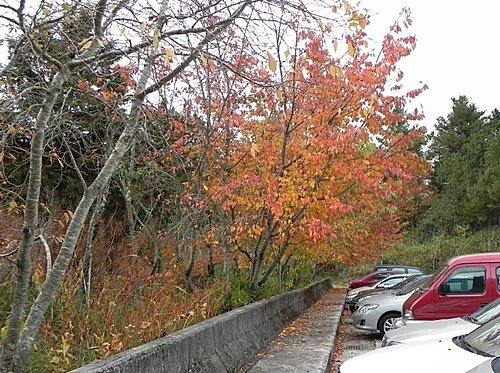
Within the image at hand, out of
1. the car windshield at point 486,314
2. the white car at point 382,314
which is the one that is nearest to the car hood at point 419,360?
the car windshield at point 486,314

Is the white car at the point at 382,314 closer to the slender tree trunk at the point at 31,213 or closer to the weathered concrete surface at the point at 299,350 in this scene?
the weathered concrete surface at the point at 299,350

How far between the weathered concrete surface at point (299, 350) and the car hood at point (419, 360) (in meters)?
2.88

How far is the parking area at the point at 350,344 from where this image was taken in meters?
11.3

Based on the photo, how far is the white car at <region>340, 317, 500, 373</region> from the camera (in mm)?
4590

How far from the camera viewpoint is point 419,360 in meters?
4.87

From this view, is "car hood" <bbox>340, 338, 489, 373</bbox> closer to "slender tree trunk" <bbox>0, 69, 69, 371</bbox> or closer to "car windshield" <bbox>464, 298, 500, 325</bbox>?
"car windshield" <bbox>464, 298, 500, 325</bbox>

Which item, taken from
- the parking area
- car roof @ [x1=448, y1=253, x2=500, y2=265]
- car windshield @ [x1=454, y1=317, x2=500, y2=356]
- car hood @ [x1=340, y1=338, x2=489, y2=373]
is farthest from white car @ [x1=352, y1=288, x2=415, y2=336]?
car hood @ [x1=340, y1=338, x2=489, y2=373]

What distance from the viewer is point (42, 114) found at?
496cm

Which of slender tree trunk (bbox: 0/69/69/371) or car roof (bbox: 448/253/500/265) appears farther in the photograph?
car roof (bbox: 448/253/500/265)

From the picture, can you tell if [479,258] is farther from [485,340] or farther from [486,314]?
[485,340]

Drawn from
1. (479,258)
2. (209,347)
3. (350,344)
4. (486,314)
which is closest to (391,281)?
(350,344)

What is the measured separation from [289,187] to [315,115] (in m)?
1.65

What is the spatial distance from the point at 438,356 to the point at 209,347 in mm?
2844

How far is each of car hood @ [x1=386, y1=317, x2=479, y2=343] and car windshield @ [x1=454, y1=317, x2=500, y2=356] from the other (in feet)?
3.97
